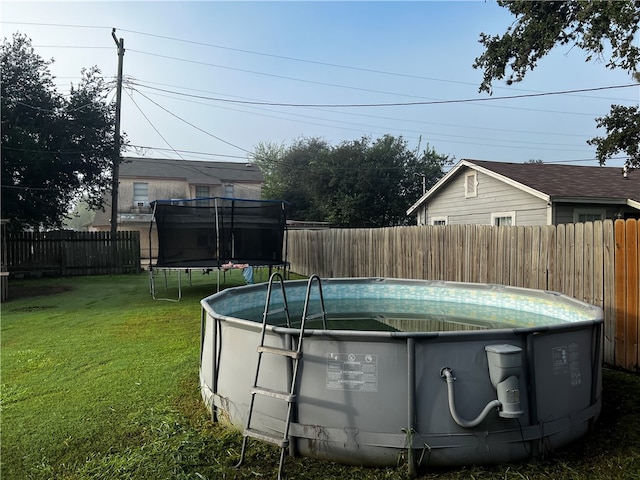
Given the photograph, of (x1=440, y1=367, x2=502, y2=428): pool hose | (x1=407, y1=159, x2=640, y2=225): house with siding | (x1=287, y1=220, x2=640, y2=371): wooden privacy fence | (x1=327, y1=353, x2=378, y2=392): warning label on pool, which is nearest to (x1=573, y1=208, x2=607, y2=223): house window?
(x1=407, y1=159, x2=640, y2=225): house with siding

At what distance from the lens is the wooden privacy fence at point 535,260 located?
13.2 feet

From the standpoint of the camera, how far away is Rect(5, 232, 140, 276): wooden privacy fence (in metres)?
12.7

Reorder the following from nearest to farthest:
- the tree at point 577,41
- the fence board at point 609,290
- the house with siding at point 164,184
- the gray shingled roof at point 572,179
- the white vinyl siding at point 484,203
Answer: the fence board at point 609,290 → the tree at point 577,41 → the gray shingled roof at point 572,179 → the white vinyl siding at point 484,203 → the house with siding at point 164,184

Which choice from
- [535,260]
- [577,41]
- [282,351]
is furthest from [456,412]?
[577,41]

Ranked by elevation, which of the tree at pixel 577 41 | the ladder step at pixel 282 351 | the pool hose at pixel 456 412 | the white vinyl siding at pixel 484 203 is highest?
the tree at pixel 577 41

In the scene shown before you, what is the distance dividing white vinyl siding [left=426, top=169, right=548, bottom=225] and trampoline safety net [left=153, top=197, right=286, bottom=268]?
633 cm

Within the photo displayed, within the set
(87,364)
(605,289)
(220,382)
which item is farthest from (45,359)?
(605,289)

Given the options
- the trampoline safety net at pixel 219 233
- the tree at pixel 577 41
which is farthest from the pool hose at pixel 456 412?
the trampoline safety net at pixel 219 233

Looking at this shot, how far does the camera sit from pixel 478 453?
2428 millimetres

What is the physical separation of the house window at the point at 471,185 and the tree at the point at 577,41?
422 centimetres

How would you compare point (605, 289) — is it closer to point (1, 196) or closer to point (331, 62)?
point (1, 196)

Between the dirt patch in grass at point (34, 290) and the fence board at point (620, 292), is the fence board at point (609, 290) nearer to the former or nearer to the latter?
the fence board at point (620, 292)

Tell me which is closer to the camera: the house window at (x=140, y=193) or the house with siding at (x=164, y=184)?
the house with siding at (x=164, y=184)

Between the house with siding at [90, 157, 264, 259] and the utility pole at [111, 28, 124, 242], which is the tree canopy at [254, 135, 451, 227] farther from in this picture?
the utility pole at [111, 28, 124, 242]
